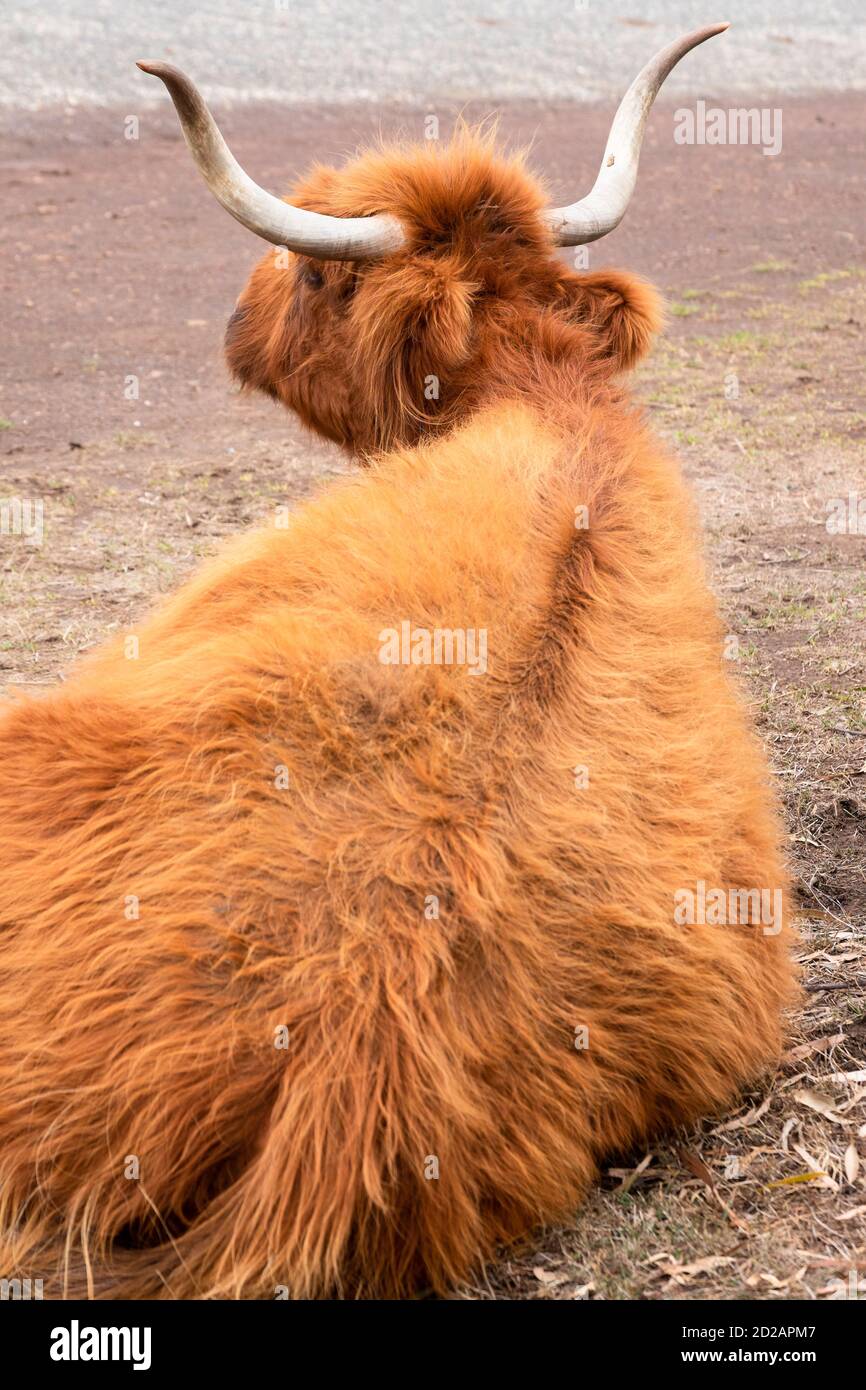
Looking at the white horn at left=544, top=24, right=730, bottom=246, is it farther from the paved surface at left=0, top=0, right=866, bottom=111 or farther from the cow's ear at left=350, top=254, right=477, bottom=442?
the paved surface at left=0, top=0, right=866, bottom=111

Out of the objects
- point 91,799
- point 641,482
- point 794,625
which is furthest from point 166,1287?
point 794,625

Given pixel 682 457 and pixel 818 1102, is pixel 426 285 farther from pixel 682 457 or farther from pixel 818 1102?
pixel 682 457

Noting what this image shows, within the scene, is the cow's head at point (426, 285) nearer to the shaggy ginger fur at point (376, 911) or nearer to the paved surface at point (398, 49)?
the shaggy ginger fur at point (376, 911)

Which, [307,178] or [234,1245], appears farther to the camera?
[307,178]

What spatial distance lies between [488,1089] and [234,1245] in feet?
1.49

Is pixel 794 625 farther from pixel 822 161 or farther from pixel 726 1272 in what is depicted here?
pixel 822 161

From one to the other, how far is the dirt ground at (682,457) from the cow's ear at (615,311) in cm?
133

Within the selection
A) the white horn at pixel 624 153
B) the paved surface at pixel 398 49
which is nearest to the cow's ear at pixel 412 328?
the white horn at pixel 624 153

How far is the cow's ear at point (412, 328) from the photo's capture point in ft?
11.9

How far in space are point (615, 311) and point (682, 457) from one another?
3.55 m

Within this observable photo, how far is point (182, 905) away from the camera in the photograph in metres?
2.33

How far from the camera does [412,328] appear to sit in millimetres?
3676

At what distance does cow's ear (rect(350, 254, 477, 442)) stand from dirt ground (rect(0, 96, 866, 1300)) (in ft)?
5.41

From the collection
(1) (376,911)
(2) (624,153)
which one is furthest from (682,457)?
(1) (376,911)
